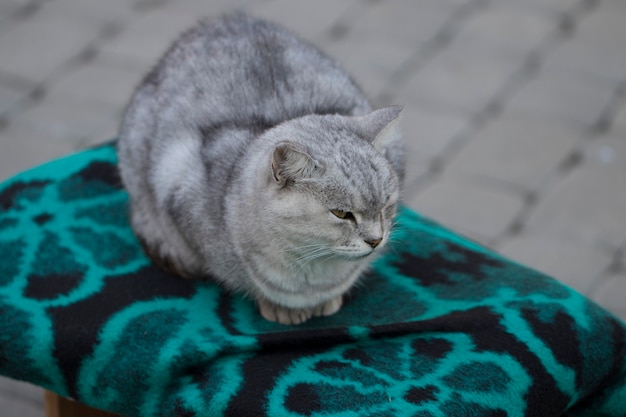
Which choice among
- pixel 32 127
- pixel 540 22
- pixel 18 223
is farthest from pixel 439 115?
pixel 18 223

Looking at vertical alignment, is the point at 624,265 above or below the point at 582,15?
below

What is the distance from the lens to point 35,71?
3.87 m

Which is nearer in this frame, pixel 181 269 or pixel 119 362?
pixel 119 362

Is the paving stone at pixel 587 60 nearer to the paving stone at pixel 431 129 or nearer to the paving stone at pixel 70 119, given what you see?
the paving stone at pixel 431 129

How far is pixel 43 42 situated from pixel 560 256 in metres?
2.49

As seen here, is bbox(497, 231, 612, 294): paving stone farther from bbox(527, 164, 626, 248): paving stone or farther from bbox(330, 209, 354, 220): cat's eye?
bbox(330, 209, 354, 220): cat's eye

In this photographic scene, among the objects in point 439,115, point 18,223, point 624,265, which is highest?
point 18,223

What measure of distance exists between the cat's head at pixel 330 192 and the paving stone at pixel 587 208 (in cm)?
151

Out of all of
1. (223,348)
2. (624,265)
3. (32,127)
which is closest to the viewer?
(223,348)

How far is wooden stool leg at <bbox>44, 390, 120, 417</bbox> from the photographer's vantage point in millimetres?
2088

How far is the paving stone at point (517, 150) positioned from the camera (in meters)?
3.38

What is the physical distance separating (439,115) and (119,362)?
2.16 m

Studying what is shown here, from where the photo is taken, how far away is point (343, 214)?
1752 millimetres

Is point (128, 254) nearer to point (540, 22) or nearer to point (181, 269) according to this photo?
point (181, 269)
